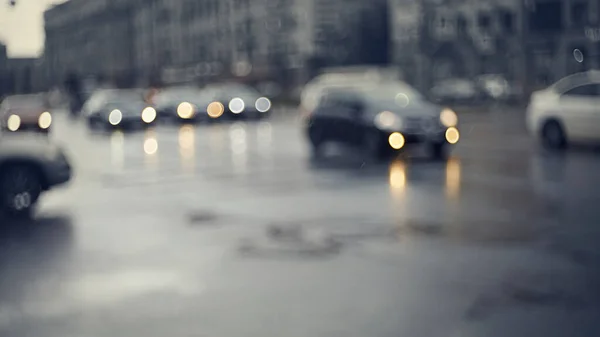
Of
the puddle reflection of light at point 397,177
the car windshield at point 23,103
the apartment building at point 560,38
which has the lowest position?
the puddle reflection of light at point 397,177

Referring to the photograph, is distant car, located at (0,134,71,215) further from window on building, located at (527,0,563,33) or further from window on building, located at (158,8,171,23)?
window on building, located at (158,8,171,23)

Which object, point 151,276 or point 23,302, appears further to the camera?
point 151,276

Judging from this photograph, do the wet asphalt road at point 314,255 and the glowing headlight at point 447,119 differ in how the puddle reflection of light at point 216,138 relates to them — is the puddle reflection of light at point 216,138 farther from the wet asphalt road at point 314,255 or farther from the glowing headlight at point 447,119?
the wet asphalt road at point 314,255

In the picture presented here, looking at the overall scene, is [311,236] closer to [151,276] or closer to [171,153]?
[151,276]

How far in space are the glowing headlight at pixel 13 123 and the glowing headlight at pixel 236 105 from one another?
12.0 metres

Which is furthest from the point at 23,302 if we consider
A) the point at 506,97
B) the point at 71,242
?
the point at 506,97

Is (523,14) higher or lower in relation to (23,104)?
higher

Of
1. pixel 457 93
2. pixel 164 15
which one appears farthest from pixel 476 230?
pixel 164 15

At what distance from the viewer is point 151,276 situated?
840 centimetres

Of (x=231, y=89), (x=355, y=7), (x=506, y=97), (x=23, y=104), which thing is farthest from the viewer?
(x=355, y=7)

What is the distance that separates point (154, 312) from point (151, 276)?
1.40m

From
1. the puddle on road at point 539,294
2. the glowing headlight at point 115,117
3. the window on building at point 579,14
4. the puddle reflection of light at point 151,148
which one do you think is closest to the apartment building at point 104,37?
the window on building at point 579,14

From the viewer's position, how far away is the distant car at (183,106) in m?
43.0

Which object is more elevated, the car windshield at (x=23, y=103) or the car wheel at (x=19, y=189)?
the car windshield at (x=23, y=103)
